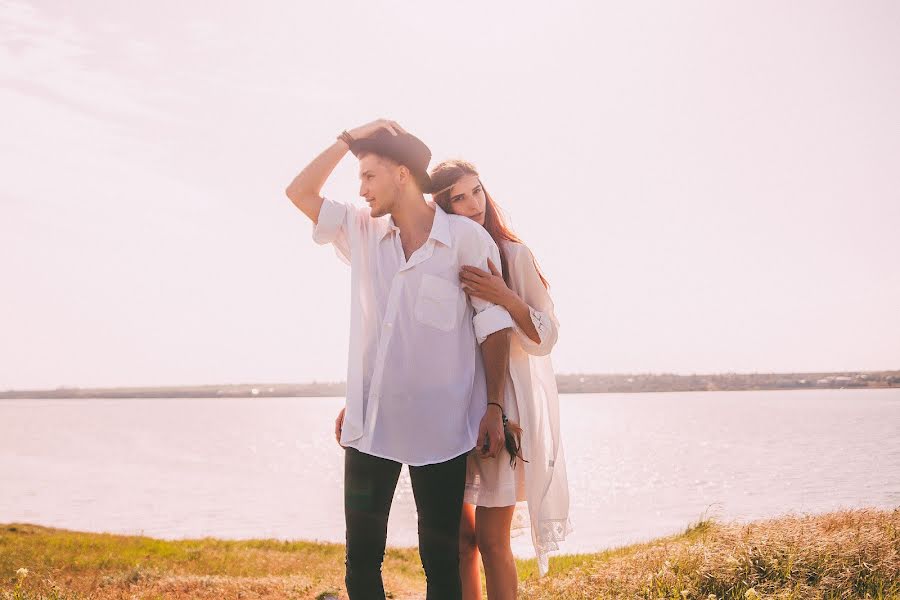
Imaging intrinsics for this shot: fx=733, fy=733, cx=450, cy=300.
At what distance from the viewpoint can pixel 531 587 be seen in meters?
6.76

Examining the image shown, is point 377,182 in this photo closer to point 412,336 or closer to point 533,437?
point 412,336

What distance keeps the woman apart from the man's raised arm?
0.80m

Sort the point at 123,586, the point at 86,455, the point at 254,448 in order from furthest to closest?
the point at 254,448
the point at 86,455
the point at 123,586

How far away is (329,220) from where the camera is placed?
330 centimetres

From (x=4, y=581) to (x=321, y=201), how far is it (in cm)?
728

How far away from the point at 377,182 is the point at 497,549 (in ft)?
6.37

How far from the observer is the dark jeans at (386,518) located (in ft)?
9.82

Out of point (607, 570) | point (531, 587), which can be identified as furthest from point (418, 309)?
point (531, 587)

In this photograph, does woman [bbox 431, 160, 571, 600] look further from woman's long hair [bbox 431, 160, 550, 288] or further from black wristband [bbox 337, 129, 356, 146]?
black wristband [bbox 337, 129, 356, 146]

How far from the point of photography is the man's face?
3.23 metres

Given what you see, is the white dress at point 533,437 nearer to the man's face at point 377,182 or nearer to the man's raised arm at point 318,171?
the man's face at point 377,182

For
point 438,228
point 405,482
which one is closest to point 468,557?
point 438,228

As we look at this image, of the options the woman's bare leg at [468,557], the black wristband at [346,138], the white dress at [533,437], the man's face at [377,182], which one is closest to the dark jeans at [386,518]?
Answer: the white dress at [533,437]

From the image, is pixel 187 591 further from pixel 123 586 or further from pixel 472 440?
pixel 472 440
